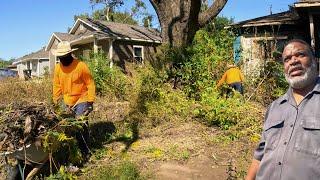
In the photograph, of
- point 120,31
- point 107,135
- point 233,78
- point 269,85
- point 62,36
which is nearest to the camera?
point 107,135

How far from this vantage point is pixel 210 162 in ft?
23.8

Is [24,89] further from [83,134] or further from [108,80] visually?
[83,134]

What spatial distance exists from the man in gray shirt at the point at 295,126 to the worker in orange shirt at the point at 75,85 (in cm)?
451

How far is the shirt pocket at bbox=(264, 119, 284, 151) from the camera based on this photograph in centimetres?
327

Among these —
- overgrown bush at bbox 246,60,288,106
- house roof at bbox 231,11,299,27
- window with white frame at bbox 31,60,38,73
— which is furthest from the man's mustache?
window with white frame at bbox 31,60,38,73

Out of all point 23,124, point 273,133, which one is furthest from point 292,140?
point 23,124

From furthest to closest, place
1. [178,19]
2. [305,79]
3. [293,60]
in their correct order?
[178,19]
[293,60]
[305,79]

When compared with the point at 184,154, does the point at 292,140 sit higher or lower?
higher

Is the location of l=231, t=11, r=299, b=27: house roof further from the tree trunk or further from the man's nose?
the man's nose

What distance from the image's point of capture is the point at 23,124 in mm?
6223

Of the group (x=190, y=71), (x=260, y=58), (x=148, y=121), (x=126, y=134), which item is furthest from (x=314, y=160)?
(x=260, y=58)

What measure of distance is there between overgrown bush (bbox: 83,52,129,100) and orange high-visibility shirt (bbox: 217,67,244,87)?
2666 mm

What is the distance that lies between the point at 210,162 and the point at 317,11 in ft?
32.0

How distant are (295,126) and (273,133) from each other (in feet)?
0.68
